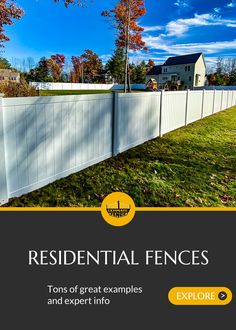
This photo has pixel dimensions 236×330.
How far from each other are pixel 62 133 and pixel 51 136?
0.24 meters

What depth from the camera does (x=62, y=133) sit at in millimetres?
4070

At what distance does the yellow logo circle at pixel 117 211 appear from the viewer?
2871mm

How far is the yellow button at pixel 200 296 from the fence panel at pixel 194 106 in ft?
27.6

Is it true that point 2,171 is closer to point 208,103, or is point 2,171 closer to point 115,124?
point 115,124

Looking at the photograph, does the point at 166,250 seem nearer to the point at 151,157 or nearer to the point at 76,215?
the point at 76,215

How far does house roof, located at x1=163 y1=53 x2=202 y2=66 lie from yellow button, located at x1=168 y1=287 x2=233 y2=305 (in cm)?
4881

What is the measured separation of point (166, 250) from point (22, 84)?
8.14 m

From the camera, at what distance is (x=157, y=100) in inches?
280

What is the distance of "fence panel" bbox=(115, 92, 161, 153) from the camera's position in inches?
218

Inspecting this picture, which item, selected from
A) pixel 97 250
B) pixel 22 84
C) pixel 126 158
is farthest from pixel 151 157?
pixel 22 84

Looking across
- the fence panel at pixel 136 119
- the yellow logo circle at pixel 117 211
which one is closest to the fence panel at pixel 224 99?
the fence panel at pixel 136 119

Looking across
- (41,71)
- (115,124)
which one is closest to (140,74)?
(41,71)

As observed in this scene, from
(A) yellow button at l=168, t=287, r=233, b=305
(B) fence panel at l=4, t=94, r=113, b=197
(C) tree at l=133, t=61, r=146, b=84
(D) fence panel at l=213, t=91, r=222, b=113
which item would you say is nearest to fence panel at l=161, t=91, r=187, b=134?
(B) fence panel at l=4, t=94, r=113, b=197

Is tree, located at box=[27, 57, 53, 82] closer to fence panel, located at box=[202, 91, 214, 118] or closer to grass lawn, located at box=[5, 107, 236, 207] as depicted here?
fence panel, located at box=[202, 91, 214, 118]
